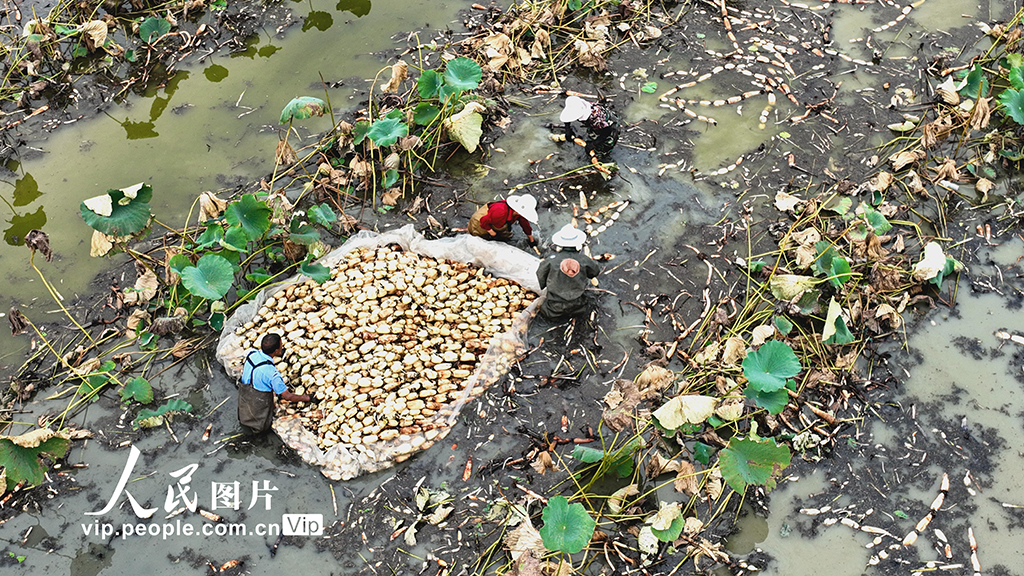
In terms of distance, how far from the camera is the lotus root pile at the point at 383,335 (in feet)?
13.8

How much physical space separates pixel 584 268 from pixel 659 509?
150 cm

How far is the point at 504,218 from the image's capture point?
4.77 meters

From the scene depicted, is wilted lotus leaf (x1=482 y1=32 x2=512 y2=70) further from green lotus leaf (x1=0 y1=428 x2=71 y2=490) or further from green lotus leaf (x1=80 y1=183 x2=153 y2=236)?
green lotus leaf (x1=0 y1=428 x2=71 y2=490)

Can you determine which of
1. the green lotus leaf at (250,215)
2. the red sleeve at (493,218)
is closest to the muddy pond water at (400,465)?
the red sleeve at (493,218)

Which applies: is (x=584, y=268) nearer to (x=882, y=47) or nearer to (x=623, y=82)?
(x=623, y=82)

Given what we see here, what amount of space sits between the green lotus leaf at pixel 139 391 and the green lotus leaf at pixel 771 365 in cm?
354

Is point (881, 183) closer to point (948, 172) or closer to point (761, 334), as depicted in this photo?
point (948, 172)

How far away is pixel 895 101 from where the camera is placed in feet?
19.2

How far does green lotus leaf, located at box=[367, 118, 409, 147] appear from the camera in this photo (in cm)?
503

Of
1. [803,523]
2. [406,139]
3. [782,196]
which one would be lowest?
[803,523]

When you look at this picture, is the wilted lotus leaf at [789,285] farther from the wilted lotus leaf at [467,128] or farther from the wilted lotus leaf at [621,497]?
the wilted lotus leaf at [467,128]

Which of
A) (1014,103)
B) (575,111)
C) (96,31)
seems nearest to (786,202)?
(575,111)

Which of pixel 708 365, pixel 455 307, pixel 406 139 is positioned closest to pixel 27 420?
pixel 455 307

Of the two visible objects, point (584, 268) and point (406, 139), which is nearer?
point (584, 268)
